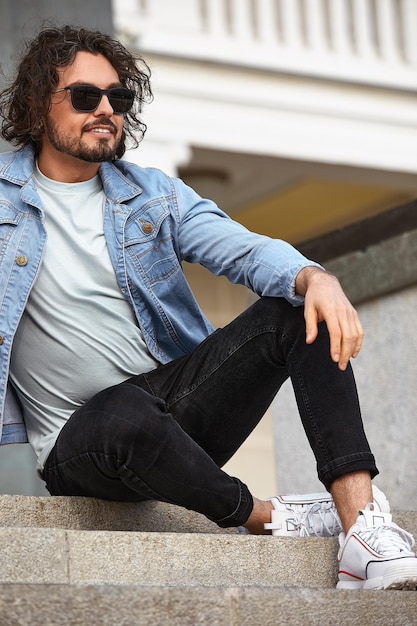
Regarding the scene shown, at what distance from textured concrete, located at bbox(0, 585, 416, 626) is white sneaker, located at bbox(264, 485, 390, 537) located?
689 millimetres

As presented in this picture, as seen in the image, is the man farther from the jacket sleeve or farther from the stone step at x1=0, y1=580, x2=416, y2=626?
the stone step at x1=0, y1=580, x2=416, y2=626

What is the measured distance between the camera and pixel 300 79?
6574 millimetres

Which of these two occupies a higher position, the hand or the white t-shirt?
the hand

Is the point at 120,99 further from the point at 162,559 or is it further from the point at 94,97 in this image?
the point at 162,559

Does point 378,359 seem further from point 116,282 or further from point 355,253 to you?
point 116,282

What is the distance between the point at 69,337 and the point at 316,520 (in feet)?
2.41

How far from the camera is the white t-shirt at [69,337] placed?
313 centimetres

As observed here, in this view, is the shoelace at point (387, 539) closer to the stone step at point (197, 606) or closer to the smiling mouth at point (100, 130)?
the stone step at point (197, 606)

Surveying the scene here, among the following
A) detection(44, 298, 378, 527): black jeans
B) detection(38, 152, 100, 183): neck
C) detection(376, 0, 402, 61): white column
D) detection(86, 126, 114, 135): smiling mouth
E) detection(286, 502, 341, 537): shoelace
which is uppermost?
detection(86, 126, 114, 135): smiling mouth

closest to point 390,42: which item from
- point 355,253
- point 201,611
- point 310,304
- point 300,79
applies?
point 300,79

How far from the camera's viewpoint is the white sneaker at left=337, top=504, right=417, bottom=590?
263 cm

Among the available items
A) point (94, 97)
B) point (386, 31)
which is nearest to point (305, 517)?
point (94, 97)

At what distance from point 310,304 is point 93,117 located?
813 millimetres

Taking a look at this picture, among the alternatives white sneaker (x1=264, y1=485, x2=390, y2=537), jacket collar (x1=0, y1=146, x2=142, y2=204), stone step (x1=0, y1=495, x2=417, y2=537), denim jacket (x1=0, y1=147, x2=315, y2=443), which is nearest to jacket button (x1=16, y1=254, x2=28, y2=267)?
denim jacket (x1=0, y1=147, x2=315, y2=443)
